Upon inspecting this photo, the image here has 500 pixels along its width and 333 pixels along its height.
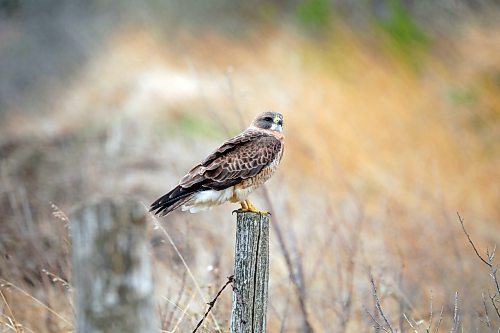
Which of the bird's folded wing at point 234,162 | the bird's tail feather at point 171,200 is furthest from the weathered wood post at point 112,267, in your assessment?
the bird's folded wing at point 234,162

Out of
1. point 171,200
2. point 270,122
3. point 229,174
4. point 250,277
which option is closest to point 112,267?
point 250,277

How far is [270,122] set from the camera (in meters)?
5.71

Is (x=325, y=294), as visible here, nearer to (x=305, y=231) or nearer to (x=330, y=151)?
(x=305, y=231)

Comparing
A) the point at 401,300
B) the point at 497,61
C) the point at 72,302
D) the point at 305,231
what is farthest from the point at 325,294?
the point at 497,61

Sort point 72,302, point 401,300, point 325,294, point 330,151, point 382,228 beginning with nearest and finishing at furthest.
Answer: point 72,302
point 401,300
point 325,294
point 382,228
point 330,151

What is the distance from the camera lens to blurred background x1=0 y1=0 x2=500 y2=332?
9102 millimetres

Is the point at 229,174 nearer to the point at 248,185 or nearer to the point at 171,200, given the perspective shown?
the point at 248,185

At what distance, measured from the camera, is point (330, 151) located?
39.3 ft

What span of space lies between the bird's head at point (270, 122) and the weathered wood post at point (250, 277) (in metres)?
2.04

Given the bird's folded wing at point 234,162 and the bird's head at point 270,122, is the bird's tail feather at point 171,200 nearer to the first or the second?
the bird's folded wing at point 234,162

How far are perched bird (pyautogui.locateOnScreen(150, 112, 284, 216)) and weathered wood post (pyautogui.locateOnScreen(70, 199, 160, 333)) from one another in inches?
84.4

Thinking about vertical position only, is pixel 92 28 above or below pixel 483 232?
above

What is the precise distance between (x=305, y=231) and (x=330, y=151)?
3.20 meters

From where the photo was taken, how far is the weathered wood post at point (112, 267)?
7.13 ft
